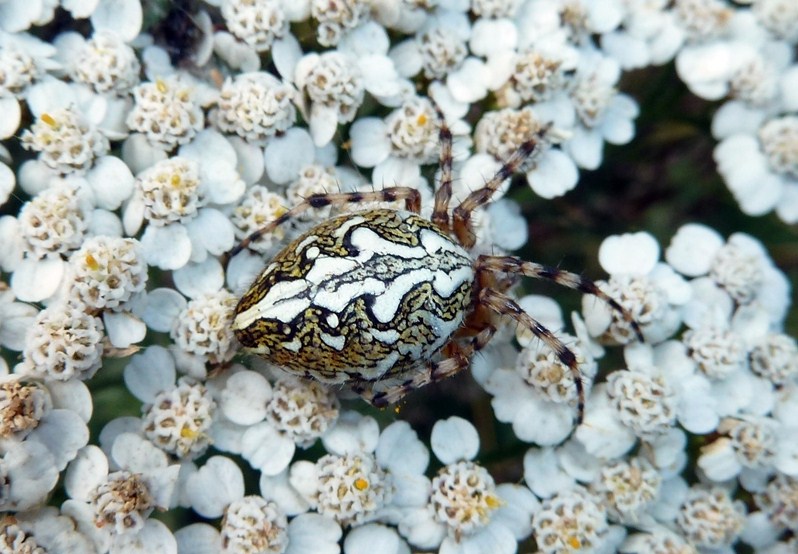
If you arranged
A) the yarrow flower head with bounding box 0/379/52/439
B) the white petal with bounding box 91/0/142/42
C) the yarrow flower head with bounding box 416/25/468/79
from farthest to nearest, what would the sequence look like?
the yarrow flower head with bounding box 416/25/468/79 < the white petal with bounding box 91/0/142/42 < the yarrow flower head with bounding box 0/379/52/439

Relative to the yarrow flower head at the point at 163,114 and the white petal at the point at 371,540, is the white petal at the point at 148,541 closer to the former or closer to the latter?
the white petal at the point at 371,540

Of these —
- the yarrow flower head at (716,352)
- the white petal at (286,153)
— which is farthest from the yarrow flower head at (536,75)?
the yarrow flower head at (716,352)

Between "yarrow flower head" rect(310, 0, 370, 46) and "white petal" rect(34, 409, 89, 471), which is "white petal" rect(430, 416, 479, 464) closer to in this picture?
"white petal" rect(34, 409, 89, 471)

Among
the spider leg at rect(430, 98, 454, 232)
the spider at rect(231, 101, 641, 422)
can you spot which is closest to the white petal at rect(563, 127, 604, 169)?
the spider at rect(231, 101, 641, 422)

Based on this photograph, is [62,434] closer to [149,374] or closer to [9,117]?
[149,374]

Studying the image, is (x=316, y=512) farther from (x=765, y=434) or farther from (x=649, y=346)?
(x=765, y=434)

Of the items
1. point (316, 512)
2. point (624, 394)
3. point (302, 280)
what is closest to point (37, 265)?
point (302, 280)
